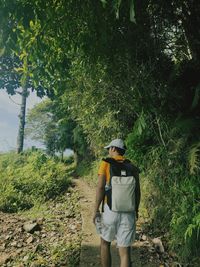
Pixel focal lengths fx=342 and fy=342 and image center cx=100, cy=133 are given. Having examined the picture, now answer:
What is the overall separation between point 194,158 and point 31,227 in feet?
14.8

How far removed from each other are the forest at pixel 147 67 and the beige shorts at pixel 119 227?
0.93 metres

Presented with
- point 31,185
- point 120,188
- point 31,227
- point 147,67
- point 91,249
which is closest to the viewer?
point 120,188

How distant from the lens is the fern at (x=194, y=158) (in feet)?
17.1

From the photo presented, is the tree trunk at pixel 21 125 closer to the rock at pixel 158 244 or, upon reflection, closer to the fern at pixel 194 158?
the rock at pixel 158 244

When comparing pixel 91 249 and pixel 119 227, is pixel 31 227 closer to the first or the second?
pixel 91 249

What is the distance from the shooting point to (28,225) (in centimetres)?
814

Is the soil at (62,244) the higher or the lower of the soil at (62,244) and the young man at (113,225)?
the lower

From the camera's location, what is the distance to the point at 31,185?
42.9ft

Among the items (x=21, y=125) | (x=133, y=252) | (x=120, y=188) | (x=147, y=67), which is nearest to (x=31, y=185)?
(x=133, y=252)

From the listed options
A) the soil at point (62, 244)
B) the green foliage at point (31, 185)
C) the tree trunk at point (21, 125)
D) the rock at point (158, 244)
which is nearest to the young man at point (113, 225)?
the soil at point (62, 244)

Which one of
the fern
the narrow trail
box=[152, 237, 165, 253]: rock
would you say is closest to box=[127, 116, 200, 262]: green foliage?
the fern

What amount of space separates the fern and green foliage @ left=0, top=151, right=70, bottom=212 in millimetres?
7260

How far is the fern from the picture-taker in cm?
521

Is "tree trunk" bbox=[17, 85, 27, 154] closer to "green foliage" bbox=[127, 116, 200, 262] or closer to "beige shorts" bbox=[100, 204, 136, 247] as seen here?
"green foliage" bbox=[127, 116, 200, 262]
